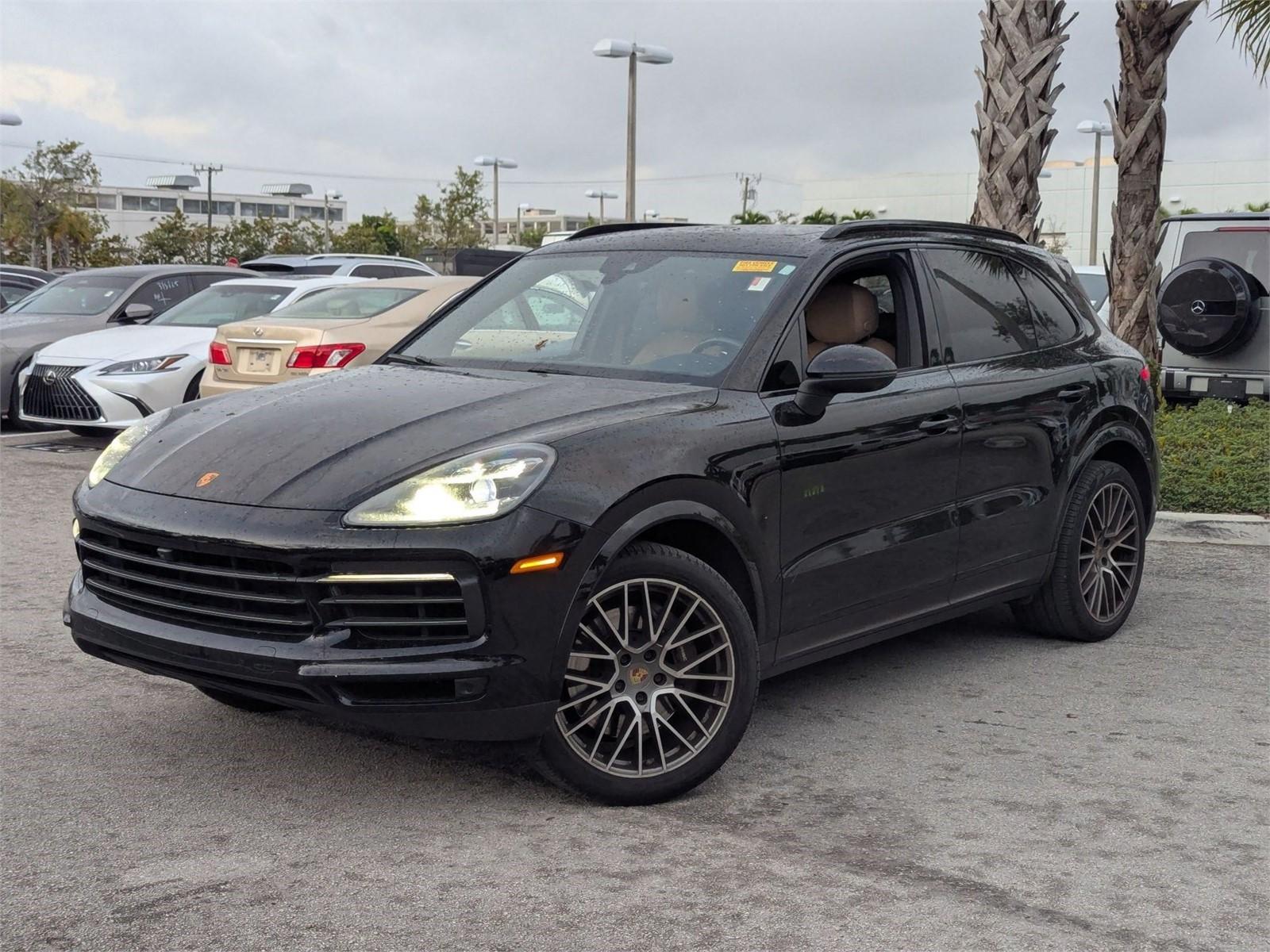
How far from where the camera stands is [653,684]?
166 inches

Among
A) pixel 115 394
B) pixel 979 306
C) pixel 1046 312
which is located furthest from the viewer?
pixel 115 394

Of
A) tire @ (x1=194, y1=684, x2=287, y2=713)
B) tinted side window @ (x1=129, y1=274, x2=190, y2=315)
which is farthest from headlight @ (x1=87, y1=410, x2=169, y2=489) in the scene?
tinted side window @ (x1=129, y1=274, x2=190, y2=315)

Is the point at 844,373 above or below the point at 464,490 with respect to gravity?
above

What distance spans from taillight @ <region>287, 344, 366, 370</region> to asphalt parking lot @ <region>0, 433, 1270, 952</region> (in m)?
4.76

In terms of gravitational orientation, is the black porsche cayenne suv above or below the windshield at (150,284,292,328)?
below

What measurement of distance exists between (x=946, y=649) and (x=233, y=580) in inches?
132

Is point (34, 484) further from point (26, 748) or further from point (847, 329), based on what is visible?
point (847, 329)

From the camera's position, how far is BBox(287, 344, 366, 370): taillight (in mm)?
10422

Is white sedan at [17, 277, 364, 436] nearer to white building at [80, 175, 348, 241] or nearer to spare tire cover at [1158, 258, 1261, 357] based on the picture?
spare tire cover at [1158, 258, 1261, 357]

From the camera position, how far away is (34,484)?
10.4m

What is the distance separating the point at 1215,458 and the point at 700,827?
296 inches

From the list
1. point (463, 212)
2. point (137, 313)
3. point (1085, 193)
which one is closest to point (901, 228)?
point (137, 313)

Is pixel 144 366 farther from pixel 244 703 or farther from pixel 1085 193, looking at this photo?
pixel 1085 193

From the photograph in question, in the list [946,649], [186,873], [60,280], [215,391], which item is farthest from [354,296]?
[186,873]
